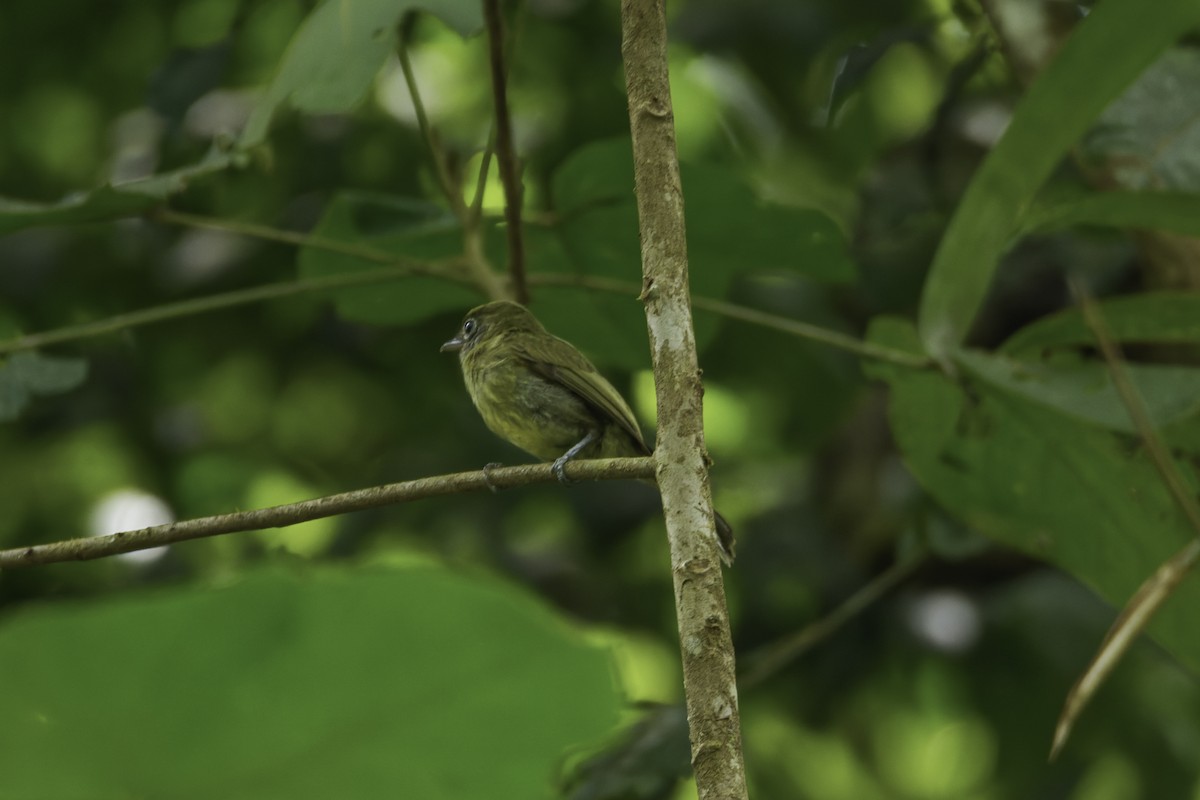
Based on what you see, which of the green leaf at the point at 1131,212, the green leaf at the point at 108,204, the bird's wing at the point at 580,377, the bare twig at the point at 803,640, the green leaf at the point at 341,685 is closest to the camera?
the green leaf at the point at 341,685

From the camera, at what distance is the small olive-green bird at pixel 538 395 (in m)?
3.42

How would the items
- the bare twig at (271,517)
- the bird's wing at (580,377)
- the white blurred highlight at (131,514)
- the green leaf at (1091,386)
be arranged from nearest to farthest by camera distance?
1. the bare twig at (271,517)
2. the green leaf at (1091,386)
3. the bird's wing at (580,377)
4. the white blurred highlight at (131,514)

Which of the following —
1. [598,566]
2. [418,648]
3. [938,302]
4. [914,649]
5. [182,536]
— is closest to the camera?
[418,648]

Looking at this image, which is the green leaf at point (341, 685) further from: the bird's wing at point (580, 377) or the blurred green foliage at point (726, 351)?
the bird's wing at point (580, 377)

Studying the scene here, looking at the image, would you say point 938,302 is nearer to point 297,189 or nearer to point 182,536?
point 182,536

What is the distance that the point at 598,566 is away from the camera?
198 inches

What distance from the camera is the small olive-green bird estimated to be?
3418 mm

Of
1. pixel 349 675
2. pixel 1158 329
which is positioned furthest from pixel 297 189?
pixel 349 675

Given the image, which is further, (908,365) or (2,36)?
(2,36)

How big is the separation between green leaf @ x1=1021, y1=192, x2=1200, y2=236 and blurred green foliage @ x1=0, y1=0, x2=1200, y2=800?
32mm

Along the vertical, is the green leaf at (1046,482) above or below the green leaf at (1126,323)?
below

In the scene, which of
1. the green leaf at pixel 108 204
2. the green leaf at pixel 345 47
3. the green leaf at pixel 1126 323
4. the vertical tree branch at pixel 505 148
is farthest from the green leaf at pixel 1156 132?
the green leaf at pixel 108 204

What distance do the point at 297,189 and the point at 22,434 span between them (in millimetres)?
1434

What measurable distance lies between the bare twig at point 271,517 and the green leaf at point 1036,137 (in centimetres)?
114
